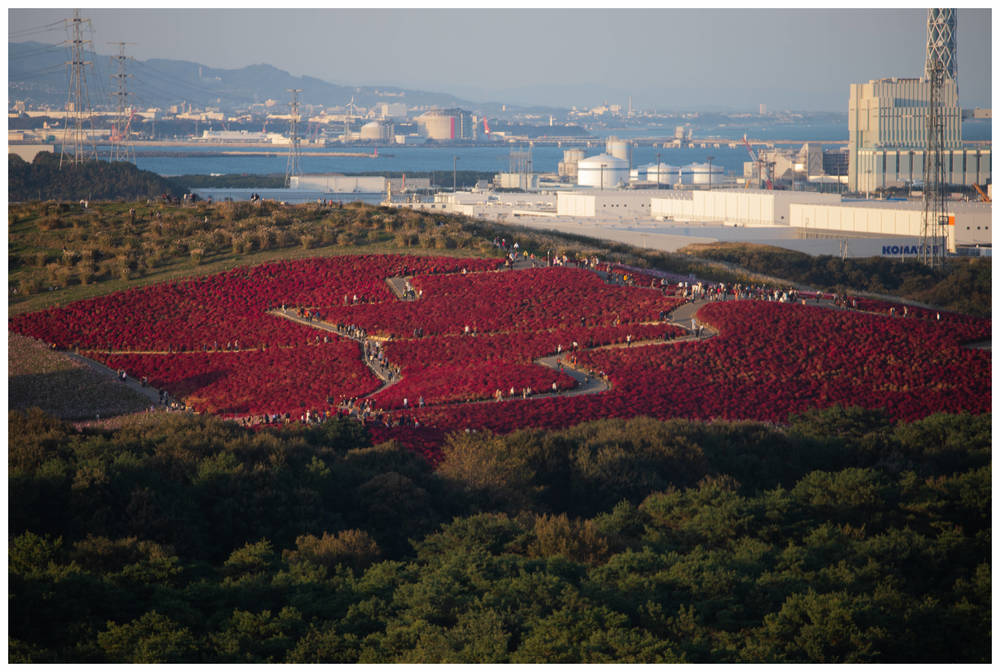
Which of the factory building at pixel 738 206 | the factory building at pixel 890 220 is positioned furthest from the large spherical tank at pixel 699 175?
the factory building at pixel 890 220

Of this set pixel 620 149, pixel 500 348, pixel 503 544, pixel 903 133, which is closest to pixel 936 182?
pixel 500 348

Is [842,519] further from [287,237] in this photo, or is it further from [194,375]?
[287,237]

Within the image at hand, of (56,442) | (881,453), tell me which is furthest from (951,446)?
(56,442)

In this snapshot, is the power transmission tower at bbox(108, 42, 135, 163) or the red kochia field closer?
the red kochia field

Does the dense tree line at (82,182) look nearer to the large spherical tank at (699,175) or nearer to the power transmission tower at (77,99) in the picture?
the power transmission tower at (77,99)

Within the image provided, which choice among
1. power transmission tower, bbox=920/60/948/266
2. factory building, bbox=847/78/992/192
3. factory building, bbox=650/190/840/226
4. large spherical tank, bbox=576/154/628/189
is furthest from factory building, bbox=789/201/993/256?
large spherical tank, bbox=576/154/628/189

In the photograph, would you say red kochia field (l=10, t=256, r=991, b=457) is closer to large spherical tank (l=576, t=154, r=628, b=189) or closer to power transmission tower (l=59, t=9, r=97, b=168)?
power transmission tower (l=59, t=9, r=97, b=168)

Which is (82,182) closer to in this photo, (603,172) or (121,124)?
(603,172)
